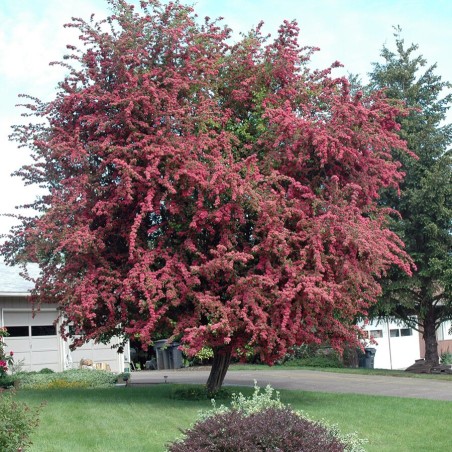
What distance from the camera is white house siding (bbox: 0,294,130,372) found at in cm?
2323

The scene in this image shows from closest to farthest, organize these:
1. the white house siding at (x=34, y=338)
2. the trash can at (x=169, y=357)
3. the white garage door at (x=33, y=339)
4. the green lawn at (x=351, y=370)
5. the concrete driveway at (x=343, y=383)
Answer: the concrete driveway at (x=343, y=383)
the green lawn at (x=351, y=370)
the white house siding at (x=34, y=338)
the white garage door at (x=33, y=339)
the trash can at (x=169, y=357)

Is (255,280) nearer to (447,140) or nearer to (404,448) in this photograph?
(404,448)

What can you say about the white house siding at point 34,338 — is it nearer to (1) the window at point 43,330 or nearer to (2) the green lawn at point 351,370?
(1) the window at point 43,330

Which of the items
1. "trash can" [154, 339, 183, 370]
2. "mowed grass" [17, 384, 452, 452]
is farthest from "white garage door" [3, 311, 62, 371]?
"mowed grass" [17, 384, 452, 452]

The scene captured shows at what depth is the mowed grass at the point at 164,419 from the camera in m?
10.1

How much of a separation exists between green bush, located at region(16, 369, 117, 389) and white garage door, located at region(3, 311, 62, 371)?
2.95 meters

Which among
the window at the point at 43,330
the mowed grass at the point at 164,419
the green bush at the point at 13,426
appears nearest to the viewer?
the green bush at the point at 13,426

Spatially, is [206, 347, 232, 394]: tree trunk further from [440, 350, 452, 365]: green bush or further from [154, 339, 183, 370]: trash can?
[440, 350, 452, 365]: green bush

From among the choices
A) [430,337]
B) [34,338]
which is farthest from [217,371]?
[430,337]

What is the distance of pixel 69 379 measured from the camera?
19719 mm

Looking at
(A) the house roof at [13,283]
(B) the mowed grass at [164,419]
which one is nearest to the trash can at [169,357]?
(A) the house roof at [13,283]

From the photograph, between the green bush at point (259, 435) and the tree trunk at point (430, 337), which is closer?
the green bush at point (259, 435)

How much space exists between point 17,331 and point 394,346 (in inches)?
718

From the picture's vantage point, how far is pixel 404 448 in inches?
396
